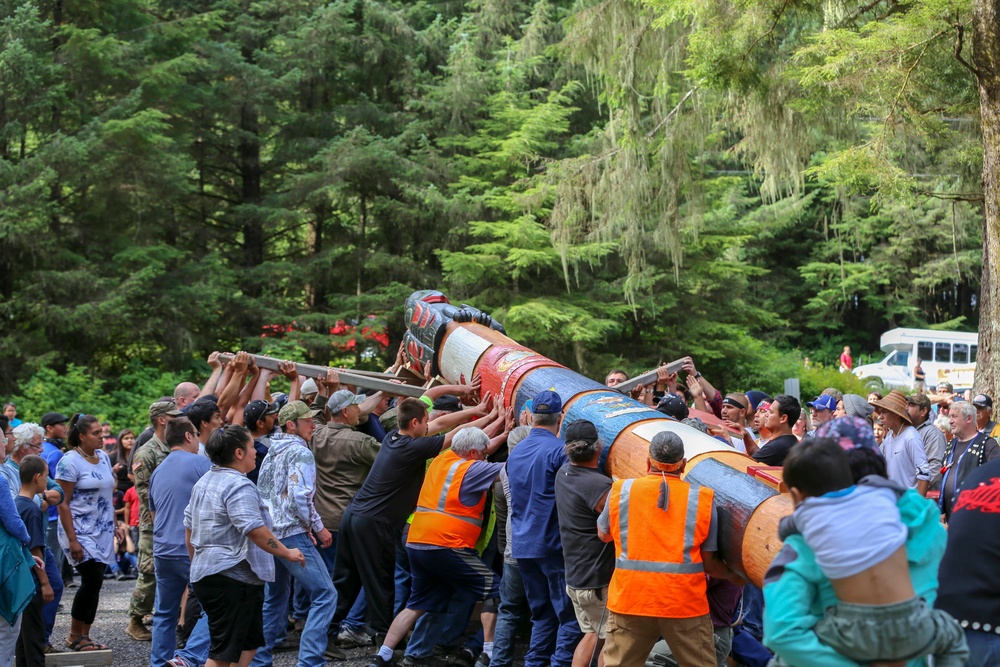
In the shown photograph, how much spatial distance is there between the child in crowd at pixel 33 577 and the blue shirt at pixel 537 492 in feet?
10.2

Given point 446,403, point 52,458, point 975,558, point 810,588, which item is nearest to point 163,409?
point 52,458

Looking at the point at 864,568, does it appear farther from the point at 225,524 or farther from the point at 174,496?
the point at 174,496

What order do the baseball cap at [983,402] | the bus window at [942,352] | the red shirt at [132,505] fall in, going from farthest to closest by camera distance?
the bus window at [942,352] < the red shirt at [132,505] < the baseball cap at [983,402]

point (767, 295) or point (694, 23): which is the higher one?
point (694, 23)

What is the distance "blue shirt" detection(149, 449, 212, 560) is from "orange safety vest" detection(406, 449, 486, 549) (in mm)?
1560

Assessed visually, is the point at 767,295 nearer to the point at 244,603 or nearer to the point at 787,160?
the point at 787,160

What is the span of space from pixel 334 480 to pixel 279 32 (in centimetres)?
1587

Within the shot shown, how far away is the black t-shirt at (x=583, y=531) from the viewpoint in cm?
565

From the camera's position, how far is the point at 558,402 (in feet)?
21.0

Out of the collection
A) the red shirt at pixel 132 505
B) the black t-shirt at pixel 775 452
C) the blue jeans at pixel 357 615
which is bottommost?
the red shirt at pixel 132 505

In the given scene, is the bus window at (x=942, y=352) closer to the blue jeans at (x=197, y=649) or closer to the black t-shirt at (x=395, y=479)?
the black t-shirt at (x=395, y=479)

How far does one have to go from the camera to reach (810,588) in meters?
3.14

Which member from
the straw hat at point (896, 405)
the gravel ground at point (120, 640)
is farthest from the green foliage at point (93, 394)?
the straw hat at point (896, 405)

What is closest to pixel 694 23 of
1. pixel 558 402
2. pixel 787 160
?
pixel 787 160
